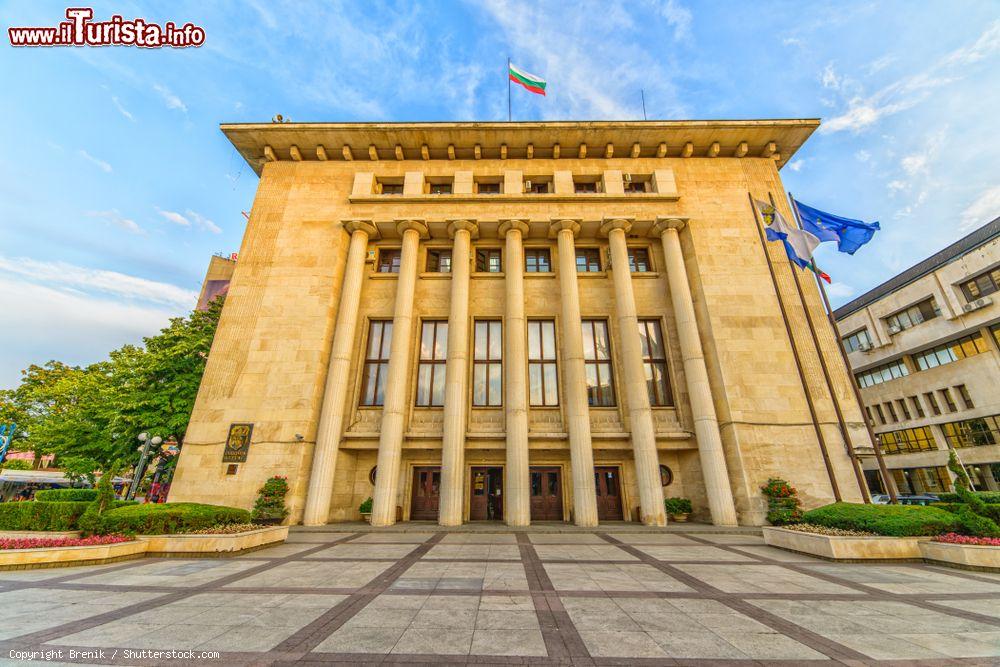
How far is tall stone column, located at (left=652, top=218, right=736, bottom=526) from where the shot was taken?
53.3ft

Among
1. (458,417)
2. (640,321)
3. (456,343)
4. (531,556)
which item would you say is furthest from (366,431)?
(640,321)

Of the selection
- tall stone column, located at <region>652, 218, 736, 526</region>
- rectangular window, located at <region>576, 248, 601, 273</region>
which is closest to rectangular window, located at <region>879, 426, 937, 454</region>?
tall stone column, located at <region>652, 218, 736, 526</region>

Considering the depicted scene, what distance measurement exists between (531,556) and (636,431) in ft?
29.1

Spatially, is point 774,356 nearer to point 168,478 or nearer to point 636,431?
point 636,431

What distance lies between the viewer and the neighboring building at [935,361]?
95.4ft

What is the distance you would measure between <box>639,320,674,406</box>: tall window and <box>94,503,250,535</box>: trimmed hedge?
63.3ft

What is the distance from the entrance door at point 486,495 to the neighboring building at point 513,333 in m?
0.10

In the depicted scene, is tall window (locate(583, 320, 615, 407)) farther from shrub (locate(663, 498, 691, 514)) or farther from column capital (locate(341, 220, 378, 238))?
column capital (locate(341, 220, 378, 238))

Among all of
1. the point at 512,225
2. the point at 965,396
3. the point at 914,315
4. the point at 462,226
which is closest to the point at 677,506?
the point at 512,225

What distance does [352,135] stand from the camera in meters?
22.5

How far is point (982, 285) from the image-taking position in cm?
2923

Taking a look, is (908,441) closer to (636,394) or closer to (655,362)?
(655,362)

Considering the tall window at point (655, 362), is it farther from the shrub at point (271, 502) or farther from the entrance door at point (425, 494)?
the shrub at point (271, 502)

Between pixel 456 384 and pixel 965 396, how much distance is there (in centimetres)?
4439
